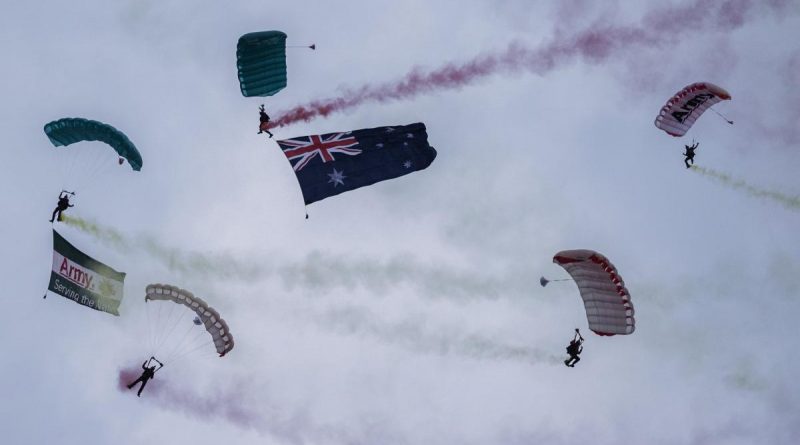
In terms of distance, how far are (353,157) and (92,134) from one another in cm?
844

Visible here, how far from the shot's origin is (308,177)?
36.2 meters

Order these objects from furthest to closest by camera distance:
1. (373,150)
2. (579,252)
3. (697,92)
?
(697,92), (373,150), (579,252)

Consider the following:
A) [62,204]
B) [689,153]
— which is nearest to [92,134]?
[62,204]

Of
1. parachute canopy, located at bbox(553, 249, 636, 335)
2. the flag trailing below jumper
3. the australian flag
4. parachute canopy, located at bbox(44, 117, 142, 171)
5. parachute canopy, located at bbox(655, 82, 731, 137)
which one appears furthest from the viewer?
parachute canopy, located at bbox(655, 82, 731, 137)

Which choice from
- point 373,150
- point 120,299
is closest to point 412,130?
point 373,150

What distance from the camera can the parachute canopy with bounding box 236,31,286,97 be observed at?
3812 cm

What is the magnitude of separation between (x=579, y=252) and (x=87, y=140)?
1637 centimetres

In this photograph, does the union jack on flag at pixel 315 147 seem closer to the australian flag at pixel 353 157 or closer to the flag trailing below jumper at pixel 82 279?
the australian flag at pixel 353 157

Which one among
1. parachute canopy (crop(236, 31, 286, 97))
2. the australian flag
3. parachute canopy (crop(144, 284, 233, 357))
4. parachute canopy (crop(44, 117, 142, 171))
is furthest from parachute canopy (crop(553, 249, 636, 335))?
parachute canopy (crop(44, 117, 142, 171))

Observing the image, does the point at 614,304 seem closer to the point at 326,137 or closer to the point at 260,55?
the point at 326,137

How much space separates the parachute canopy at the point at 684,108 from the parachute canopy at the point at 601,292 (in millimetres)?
10440

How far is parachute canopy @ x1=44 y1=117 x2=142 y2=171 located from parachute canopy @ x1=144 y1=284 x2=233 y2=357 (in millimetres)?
4340

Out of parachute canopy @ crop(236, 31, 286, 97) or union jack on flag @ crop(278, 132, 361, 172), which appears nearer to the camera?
union jack on flag @ crop(278, 132, 361, 172)

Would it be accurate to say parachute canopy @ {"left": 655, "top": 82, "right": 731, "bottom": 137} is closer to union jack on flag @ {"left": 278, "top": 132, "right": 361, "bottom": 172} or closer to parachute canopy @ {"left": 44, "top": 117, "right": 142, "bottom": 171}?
union jack on flag @ {"left": 278, "top": 132, "right": 361, "bottom": 172}
